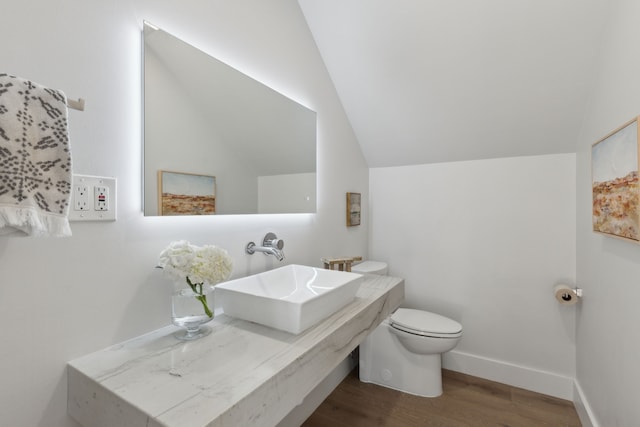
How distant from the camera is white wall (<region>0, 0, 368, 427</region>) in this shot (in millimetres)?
802

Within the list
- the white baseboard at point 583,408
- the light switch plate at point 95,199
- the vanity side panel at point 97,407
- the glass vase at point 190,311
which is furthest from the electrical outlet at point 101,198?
the white baseboard at point 583,408

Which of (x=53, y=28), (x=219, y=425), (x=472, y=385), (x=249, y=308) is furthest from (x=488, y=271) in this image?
(x=53, y=28)

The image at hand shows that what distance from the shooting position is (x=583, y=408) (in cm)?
180

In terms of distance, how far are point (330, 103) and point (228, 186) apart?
46.4 inches

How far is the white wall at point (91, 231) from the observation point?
2.63 ft

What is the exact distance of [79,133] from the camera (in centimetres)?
91

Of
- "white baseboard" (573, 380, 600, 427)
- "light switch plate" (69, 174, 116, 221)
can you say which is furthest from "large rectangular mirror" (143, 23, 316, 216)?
"white baseboard" (573, 380, 600, 427)

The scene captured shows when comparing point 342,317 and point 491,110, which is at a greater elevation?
point 491,110

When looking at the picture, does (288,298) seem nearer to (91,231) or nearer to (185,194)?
(185,194)

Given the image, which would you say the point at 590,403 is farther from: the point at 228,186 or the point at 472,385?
the point at 228,186

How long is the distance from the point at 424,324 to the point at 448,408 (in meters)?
0.52

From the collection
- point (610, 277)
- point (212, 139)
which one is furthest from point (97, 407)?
point (610, 277)

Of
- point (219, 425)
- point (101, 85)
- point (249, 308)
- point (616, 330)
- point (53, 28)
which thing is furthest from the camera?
point (616, 330)

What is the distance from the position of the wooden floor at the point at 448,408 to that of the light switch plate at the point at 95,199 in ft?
5.42
